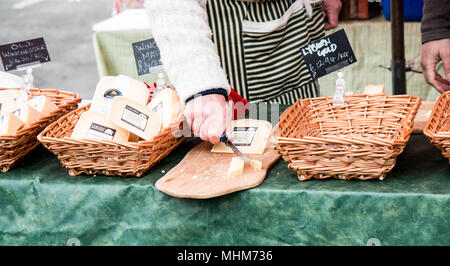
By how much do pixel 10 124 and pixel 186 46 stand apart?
541 millimetres

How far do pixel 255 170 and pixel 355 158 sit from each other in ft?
0.87

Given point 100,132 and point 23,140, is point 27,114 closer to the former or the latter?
point 23,140

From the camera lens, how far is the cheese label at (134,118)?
54.2 inches

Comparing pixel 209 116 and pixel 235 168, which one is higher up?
pixel 209 116

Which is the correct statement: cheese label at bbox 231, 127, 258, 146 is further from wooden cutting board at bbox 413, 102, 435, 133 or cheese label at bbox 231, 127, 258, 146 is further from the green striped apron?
wooden cutting board at bbox 413, 102, 435, 133

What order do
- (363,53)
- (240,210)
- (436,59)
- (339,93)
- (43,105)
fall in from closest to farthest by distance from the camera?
1. (240,210)
2. (339,93)
3. (43,105)
4. (436,59)
5. (363,53)

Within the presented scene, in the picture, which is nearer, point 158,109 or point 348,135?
point 348,135

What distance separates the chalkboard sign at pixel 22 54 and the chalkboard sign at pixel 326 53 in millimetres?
976

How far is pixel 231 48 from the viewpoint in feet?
5.88

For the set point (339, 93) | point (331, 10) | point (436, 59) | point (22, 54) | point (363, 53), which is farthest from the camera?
point (363, 53)

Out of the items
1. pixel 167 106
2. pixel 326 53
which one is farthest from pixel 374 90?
pixel 167 106

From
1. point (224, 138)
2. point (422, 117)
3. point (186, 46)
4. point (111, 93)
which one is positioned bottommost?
point (422, 117)

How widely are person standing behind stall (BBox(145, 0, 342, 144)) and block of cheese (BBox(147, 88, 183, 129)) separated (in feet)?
0.26

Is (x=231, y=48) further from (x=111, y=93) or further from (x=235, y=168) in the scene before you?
(x=235, y=168)
